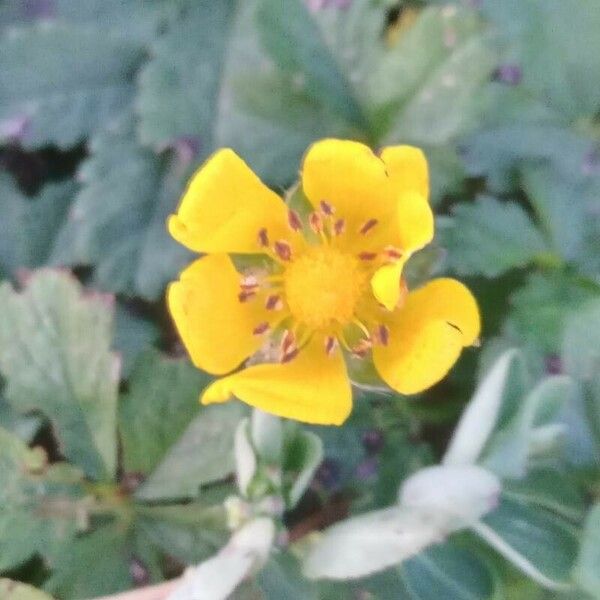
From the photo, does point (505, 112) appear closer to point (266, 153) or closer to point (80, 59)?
point (266, 153)

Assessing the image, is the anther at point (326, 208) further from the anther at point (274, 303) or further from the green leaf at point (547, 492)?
the green leaf at point (547, 492)

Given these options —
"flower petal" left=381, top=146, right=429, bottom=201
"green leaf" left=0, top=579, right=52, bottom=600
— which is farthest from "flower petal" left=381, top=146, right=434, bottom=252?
"green leaf" left=0, top=579, right=52, bottom=600

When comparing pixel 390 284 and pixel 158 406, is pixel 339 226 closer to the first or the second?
pixel 390 284

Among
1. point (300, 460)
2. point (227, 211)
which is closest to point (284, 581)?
point (300, 460)

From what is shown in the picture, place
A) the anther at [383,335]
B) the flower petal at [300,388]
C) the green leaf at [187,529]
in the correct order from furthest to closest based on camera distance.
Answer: the green leaf at [187,529]
the anther at [383,335]
the flower petal at [300,388]

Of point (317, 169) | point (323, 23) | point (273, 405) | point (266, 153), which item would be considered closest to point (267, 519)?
point (273, 405)

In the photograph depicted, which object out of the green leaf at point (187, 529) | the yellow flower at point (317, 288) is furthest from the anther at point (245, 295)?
the green leaf at point (187, 529)
